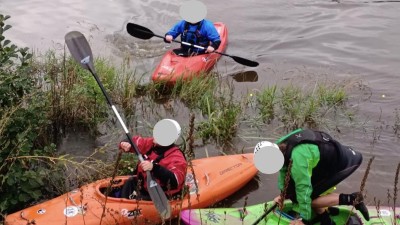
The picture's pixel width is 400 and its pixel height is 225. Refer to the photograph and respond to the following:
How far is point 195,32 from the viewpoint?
7266 mm

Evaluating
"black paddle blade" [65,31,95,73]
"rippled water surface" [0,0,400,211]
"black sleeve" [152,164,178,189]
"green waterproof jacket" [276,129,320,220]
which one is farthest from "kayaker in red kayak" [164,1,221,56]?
"green waterproof jacket" [276,129,320,220]

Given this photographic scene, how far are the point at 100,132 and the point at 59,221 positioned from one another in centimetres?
166

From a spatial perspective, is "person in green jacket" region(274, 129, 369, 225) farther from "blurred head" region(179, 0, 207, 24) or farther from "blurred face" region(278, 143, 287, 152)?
"blurred head" region(179, 0, 207, 24)

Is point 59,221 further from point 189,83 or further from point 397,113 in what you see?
point 397,113

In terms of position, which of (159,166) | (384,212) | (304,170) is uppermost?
(304,170)

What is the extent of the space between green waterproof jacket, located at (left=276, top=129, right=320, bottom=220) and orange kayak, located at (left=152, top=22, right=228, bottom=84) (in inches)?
123

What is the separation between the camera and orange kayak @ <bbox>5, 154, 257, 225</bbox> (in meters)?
3.91

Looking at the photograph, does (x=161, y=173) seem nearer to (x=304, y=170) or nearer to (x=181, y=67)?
(x=304, y=170)

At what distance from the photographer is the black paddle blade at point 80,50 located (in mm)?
4927

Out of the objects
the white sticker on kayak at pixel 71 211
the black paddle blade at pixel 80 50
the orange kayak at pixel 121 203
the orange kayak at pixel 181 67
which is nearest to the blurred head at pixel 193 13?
the orange kayak at pixel 181 67

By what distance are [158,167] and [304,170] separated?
114cm

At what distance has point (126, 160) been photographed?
4730mm

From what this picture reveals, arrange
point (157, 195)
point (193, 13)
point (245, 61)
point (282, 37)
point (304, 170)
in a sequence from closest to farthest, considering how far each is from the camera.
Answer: point (304, 170)
point (157, 195)
point (193, 13)
point (245, 61)
point (282, 37)

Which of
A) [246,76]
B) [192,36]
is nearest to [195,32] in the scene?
[192,36]
